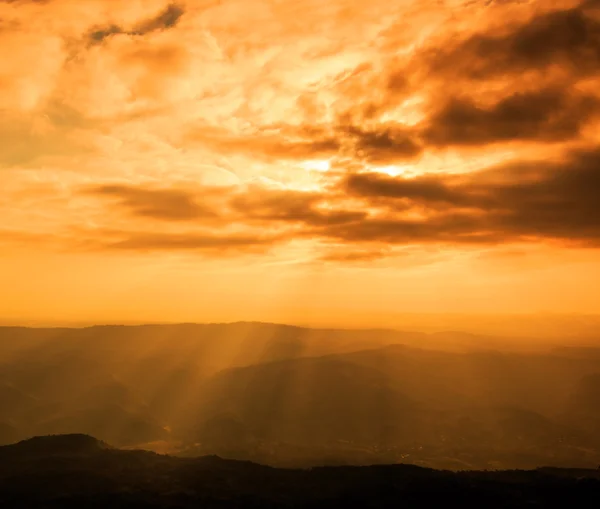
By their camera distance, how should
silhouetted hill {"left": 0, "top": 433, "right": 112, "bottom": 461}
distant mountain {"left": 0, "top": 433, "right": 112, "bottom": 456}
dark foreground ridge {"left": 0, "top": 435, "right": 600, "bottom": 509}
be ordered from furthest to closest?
1. silhouetted hill {"left": 0, "top": 433, "right": 112, "bottom": 461}
2. distant mountain {"left": 0, "top": 433, "right": 112, "bottom": 456}
3. dark foreground ridge {"left": 0, "top": 435, "right": 600, "bottom": 509}

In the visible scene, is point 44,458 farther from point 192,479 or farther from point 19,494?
point 192,479

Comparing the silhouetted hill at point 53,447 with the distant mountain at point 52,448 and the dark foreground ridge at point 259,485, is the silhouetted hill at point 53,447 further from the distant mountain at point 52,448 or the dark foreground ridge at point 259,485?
the dark foreground ridge at point 259,485

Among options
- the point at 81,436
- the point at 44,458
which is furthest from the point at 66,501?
the point at 81,436

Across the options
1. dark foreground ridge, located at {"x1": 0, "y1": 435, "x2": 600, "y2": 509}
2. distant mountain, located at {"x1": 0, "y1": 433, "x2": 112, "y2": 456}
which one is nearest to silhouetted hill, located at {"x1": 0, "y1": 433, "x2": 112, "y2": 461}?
distant mountain, located at {"x1": 0, "y1": 433, "x2": 112, "y2": 456}

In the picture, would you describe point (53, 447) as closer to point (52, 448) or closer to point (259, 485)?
point (52, 448)

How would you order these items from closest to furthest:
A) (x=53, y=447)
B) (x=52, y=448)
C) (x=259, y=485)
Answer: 1. (x=259, y=485)
2. (x=52, y=448)
3. (x=53, y=447)

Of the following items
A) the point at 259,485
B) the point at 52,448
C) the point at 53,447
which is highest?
the point at 53,447

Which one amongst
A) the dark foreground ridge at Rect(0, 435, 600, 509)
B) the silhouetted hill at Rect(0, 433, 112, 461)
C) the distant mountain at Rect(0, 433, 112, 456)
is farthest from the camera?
the silhouetted hill at Rect(0, 433, 112, 461)

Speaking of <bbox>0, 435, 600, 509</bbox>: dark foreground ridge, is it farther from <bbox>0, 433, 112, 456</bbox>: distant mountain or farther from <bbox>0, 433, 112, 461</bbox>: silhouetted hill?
<bbox>0, 433, 112, 461</bbox>: silhouetted hill

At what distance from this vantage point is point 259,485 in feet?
376

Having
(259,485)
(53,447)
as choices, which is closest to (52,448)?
(53,447)

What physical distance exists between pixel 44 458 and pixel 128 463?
23.6 metres

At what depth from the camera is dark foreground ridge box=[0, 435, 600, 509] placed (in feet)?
340

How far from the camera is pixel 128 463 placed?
Answer: 12875 cm
